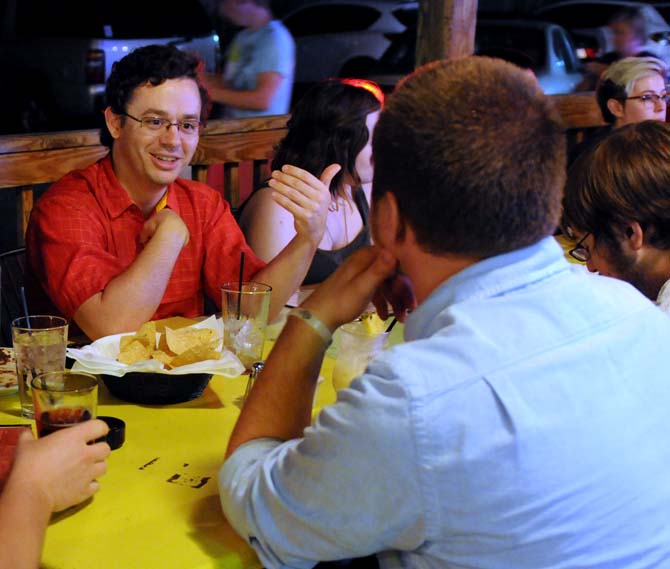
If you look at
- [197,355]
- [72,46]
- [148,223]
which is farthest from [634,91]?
[72,46]

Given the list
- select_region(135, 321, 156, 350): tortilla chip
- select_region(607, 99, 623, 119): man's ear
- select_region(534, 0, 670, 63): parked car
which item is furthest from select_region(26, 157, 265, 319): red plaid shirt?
select_region(534, 0, 670, 63): parked car

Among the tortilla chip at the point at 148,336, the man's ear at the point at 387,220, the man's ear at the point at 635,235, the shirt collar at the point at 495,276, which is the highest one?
the man's ear at the point at 387,220

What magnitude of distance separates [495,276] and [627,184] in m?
0.95

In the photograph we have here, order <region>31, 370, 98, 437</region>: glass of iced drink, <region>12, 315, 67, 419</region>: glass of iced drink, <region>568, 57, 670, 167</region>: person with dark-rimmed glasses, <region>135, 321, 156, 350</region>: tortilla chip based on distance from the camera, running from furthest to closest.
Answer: <region>568, 57, 670, 167</region>: person with dark-rimmed glasses < <region>135, 321, 156, 350</region>: tortilla chip < <region>12, 315, 67, 419</region>: glass of iced drink < <region>31, 370, 98, 437</region>: glass of iced drink

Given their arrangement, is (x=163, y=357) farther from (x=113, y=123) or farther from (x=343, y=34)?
(x=343, y=34)

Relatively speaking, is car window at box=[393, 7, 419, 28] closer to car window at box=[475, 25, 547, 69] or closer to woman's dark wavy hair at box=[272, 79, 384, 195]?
car window at box=[475, 25, 547, 69]

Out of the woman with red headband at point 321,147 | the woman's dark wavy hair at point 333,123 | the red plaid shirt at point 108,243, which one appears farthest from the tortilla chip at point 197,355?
the woman's dark wavy hair at point 333,123

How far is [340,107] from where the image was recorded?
3246 millimetres

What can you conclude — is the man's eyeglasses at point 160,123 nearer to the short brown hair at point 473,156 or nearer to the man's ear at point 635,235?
the man's ear at point 635,235

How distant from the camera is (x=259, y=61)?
17.3 ft

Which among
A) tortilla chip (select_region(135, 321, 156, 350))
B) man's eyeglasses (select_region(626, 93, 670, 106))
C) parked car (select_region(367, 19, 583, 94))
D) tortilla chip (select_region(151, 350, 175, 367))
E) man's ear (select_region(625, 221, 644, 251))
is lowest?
parked car (select_region(367, 19, 583, 94))

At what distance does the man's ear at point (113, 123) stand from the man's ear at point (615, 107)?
9.66 feet

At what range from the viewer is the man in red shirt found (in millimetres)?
2541

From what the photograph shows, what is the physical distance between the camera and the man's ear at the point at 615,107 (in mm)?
4980
